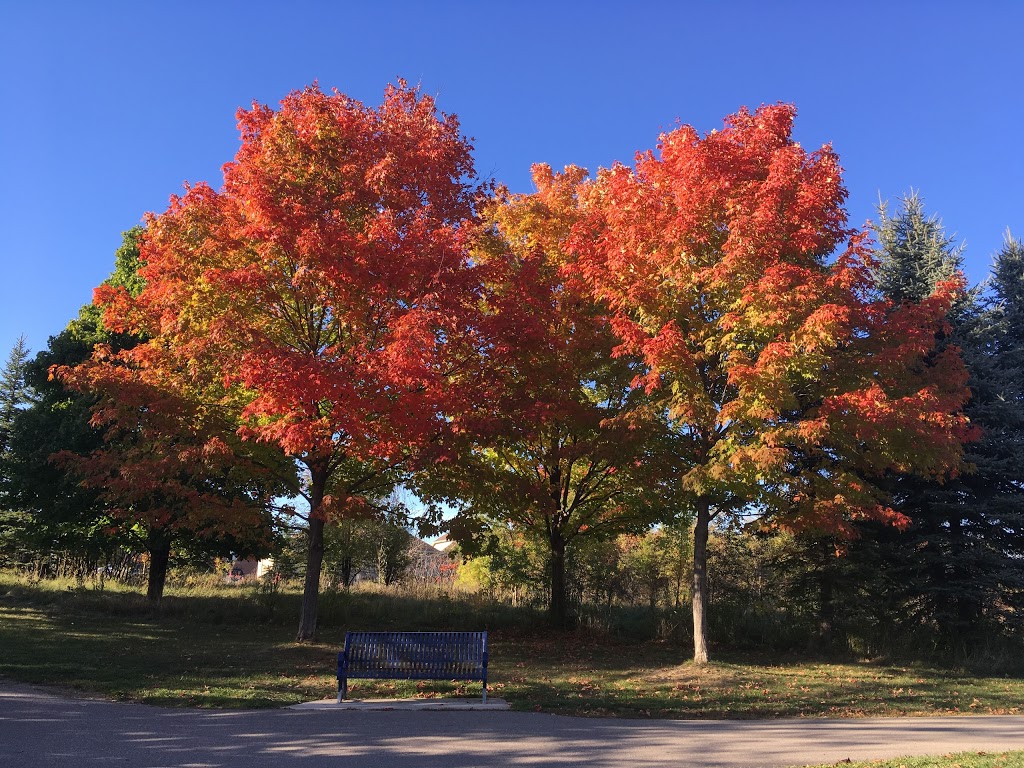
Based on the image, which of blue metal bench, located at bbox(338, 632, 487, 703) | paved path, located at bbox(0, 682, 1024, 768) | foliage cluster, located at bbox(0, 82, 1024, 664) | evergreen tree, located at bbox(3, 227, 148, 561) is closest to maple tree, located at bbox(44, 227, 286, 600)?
foliage cluster, located at bbox(0, 82, 1024, 664)

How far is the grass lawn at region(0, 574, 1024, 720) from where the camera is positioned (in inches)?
382

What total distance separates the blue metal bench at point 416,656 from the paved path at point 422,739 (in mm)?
816

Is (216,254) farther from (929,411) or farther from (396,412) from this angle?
(929,411)

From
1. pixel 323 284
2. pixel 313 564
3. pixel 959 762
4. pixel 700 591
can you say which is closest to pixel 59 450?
pixel 313 564

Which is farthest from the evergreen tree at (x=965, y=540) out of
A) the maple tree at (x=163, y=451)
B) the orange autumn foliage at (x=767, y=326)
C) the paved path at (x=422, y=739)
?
the maple tree at (x=163, y=451)

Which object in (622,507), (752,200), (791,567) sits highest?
(752,200)

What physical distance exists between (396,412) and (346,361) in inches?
52.3

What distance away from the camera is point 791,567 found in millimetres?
18797

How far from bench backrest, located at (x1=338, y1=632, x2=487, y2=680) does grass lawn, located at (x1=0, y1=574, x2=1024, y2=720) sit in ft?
2.15

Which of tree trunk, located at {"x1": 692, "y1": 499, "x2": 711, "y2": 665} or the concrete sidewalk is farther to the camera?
tree trunk, located at {"x1": 692, "y1": 499, "x2": 711, "y2": 665}

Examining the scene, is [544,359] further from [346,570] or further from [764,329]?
[346,570]

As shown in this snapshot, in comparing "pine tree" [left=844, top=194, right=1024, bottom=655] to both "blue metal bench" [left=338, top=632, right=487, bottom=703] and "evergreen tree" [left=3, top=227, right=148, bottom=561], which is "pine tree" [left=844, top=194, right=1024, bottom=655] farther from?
"evergreen tree" [left=3, top=227, right=148, bottom=561]

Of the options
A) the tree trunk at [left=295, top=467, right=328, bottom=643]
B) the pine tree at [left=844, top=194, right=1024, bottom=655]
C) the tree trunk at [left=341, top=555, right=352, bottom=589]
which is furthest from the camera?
the tree trunk at [left=341, top=555, right=352, bottom=589]

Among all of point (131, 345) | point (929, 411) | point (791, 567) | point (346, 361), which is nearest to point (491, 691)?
point (346, 361)
